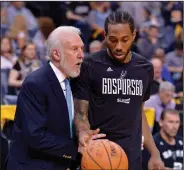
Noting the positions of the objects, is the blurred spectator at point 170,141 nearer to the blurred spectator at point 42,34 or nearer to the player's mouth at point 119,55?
the player's mouth at point 119,55

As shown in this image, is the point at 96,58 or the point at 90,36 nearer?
the point at 96,58

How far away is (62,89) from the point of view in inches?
182

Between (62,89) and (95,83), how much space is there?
0.95 ft

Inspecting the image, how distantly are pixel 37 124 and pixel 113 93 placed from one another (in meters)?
0.66

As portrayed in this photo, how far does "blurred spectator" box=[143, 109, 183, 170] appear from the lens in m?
7.80

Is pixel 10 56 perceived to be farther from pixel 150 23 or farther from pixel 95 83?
pixel 95 83

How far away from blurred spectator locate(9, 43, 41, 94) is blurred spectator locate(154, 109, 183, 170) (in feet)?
9.02

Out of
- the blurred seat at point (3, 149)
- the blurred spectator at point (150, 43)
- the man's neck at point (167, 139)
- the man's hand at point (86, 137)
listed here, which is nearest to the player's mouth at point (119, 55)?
the man's hand at point (86, 137)

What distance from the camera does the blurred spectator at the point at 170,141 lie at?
781 centimetres

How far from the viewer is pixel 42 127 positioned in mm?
4473

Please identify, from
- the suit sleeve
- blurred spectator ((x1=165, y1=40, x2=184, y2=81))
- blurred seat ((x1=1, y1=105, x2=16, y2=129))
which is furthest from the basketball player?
blurred spectator ((x1=165, y1=40, x2=184, y2=81))

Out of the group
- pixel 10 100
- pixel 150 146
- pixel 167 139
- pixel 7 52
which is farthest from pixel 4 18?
pixel 150 146

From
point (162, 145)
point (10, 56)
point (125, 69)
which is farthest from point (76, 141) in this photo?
point (10, 56)

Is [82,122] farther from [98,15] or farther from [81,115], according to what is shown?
[98,15]
